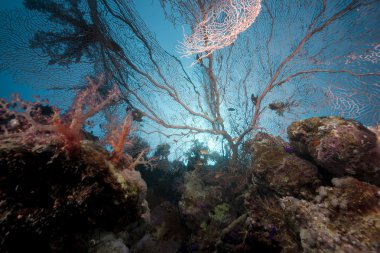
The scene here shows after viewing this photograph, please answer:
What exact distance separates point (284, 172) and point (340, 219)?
1.40 metres

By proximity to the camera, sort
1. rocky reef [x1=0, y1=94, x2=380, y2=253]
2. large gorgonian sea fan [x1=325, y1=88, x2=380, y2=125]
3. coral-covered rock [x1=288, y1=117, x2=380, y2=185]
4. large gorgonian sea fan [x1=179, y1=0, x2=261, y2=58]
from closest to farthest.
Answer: rocky reef [x1=0, y1=94, x2=380, y2=253]
coral-covered rock [x1=288, y1=117, x2=380, y2=185]
large gorgonian sea fan [x1=179, y1=0, x2=261, y2=58]
large gorgonian sea fan [x1=325, y1=88, x2=380, y2=125]

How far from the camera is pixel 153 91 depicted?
7.27 m

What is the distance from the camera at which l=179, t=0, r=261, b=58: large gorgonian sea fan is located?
4145 mm

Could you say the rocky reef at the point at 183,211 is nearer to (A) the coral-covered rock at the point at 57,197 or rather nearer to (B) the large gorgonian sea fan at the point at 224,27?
(A) the coral-covered rock at the point at 57,197

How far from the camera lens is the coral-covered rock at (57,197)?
5.37ft

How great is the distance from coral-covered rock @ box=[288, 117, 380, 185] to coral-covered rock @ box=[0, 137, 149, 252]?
3542mm

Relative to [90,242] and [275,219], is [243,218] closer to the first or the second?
[275,219]

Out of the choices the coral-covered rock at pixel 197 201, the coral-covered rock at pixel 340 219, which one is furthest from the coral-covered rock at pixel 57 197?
the coral-covered rock at pixel 197 201

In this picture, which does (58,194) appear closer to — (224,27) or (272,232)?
(272,232)

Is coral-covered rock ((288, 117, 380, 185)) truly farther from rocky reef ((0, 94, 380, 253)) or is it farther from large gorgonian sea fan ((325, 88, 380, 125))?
large gorgonian sea fan ((325, 88, 380, 125))

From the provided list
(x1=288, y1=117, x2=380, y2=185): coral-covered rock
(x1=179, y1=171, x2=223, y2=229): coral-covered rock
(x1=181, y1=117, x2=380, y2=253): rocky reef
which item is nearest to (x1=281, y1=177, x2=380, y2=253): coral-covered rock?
(x1=181, y1=117, x2=380, y2=253): rocky reef

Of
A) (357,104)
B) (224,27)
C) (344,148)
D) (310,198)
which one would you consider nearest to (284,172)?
(310,198)

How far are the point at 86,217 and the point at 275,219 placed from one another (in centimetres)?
339

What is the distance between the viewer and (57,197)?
1901 millimetres
